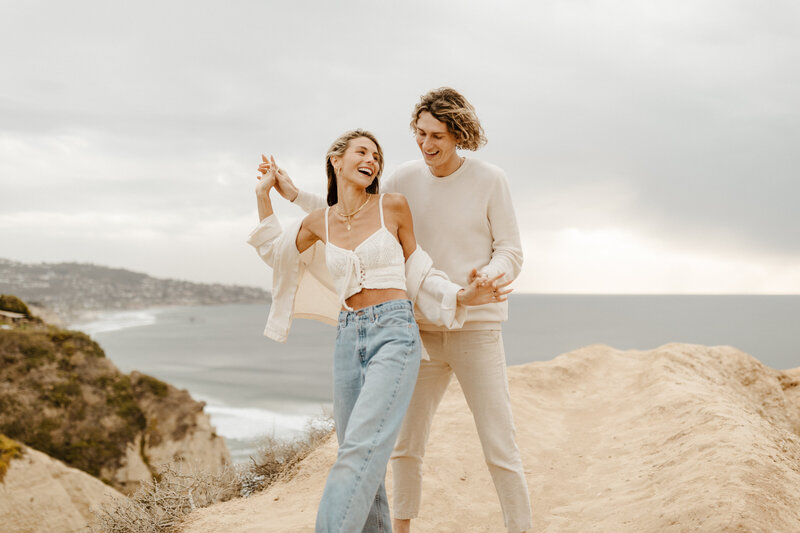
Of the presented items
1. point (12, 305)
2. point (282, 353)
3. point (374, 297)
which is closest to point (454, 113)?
point (374, 297)

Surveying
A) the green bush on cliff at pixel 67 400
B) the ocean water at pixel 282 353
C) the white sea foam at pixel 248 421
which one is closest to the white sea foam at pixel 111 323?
the ocean water at pixel 282 353

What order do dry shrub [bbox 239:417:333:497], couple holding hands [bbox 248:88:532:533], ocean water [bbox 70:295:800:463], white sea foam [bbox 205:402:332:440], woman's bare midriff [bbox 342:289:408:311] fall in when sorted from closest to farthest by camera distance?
couple holding hands [bbox 248:88:532:533] < woman's bare midriff [bbox 342:289:408:311] < dry shrub [bbox 239:417:333:497] < white sea foam [bbox 205:402:332:440] < ocean water [bbox 70:295:800:463]

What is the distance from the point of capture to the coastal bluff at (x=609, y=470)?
4406 millimetres

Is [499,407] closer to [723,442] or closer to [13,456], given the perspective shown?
[723,442]

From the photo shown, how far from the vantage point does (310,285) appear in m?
→ 4.02

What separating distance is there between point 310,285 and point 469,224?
45.0 inches

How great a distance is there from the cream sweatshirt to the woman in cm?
26

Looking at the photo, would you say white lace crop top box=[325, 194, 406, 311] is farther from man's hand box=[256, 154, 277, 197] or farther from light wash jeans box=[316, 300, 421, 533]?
man's hand box=[256, 154, 277, 197]

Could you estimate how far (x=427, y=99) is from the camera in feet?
11.3

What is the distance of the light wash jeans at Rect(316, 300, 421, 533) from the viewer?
2.76m

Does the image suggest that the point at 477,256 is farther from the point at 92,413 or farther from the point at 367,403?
the point at 92,413

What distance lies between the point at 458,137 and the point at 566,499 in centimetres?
404

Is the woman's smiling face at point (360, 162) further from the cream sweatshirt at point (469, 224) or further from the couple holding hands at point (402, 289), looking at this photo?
the cream sweatshirt at point (469, 224)

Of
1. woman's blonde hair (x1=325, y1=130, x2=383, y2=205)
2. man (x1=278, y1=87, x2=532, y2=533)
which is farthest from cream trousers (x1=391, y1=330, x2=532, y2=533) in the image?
woman's blonde hair (x1=325, y1=130, x2=383, y2=205)
